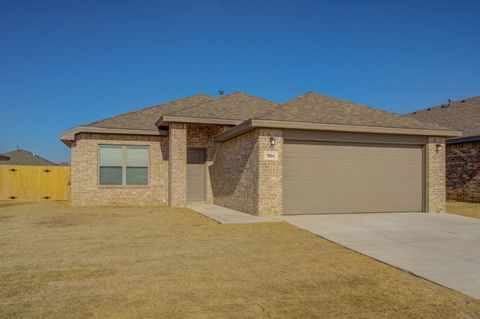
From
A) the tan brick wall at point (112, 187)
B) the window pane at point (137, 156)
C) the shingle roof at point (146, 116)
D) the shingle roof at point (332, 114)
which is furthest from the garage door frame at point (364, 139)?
the window pane at point (137, 156)

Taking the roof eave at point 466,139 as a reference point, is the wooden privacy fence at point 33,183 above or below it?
below

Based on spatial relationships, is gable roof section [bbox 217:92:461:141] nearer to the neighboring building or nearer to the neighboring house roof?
the neighboring building

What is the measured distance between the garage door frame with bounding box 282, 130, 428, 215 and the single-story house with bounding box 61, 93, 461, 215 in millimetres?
34

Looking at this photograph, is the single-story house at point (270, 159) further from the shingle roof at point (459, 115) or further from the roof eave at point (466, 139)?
the shingle roof at point (459, 115)

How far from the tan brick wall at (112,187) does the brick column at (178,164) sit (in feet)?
3.75

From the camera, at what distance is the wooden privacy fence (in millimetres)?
20453

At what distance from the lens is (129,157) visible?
16234 millimetres

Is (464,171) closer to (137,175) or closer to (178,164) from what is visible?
(178,164)

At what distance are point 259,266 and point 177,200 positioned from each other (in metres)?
10.0

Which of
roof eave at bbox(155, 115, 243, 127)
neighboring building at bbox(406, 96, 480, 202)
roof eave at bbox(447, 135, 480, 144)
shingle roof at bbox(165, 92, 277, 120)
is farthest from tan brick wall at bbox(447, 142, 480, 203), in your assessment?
roof eave at bbox(155, 115, 243, 127)

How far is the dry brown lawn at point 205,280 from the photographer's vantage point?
407 cm

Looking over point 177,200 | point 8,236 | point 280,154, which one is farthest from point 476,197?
point 8,236

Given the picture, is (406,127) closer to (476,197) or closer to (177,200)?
(476,197)

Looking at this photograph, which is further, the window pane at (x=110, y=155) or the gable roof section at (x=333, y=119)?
the window pane at (x=110, y=155)
